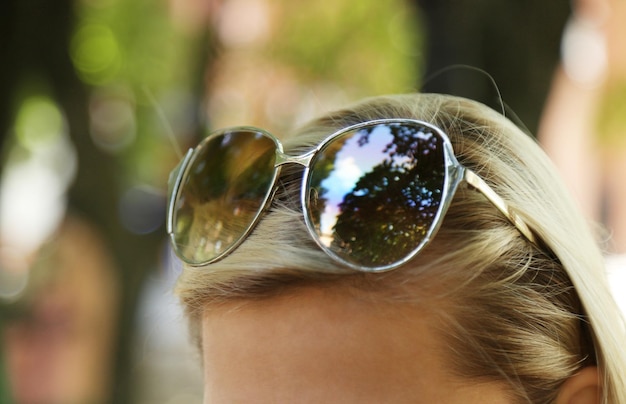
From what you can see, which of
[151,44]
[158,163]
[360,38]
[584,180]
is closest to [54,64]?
[151,44]

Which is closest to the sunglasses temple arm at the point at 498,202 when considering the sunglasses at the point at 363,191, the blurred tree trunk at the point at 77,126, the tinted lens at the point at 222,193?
the sunglasses at the point at 363,191

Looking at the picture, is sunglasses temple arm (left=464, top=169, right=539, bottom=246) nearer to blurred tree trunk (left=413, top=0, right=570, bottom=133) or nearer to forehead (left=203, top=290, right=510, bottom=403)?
forehead (left=203, top=290, right=510, bottom=403)

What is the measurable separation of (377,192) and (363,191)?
24mm

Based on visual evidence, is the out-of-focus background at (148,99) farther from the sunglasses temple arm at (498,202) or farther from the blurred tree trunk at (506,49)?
the sunglasses temple arm at (498,202)

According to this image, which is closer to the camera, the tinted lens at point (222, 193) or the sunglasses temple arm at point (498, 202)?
the sunglasses temple arm at point (498, 202)

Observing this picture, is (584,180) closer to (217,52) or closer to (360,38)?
(360,38)

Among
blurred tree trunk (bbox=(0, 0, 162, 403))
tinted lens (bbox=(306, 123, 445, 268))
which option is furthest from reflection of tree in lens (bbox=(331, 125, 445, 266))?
blurred tree trunk (bbox=(0, 0, 162, 403))

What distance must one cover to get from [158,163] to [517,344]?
9.25 meters

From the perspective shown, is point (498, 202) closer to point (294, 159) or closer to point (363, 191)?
point (363, 191)

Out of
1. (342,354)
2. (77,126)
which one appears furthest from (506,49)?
(77,126)

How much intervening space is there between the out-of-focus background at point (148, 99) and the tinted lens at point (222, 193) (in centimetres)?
133

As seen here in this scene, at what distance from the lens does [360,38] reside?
34.7ft

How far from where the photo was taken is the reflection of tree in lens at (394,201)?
1.35 m

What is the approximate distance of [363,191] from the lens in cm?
140
